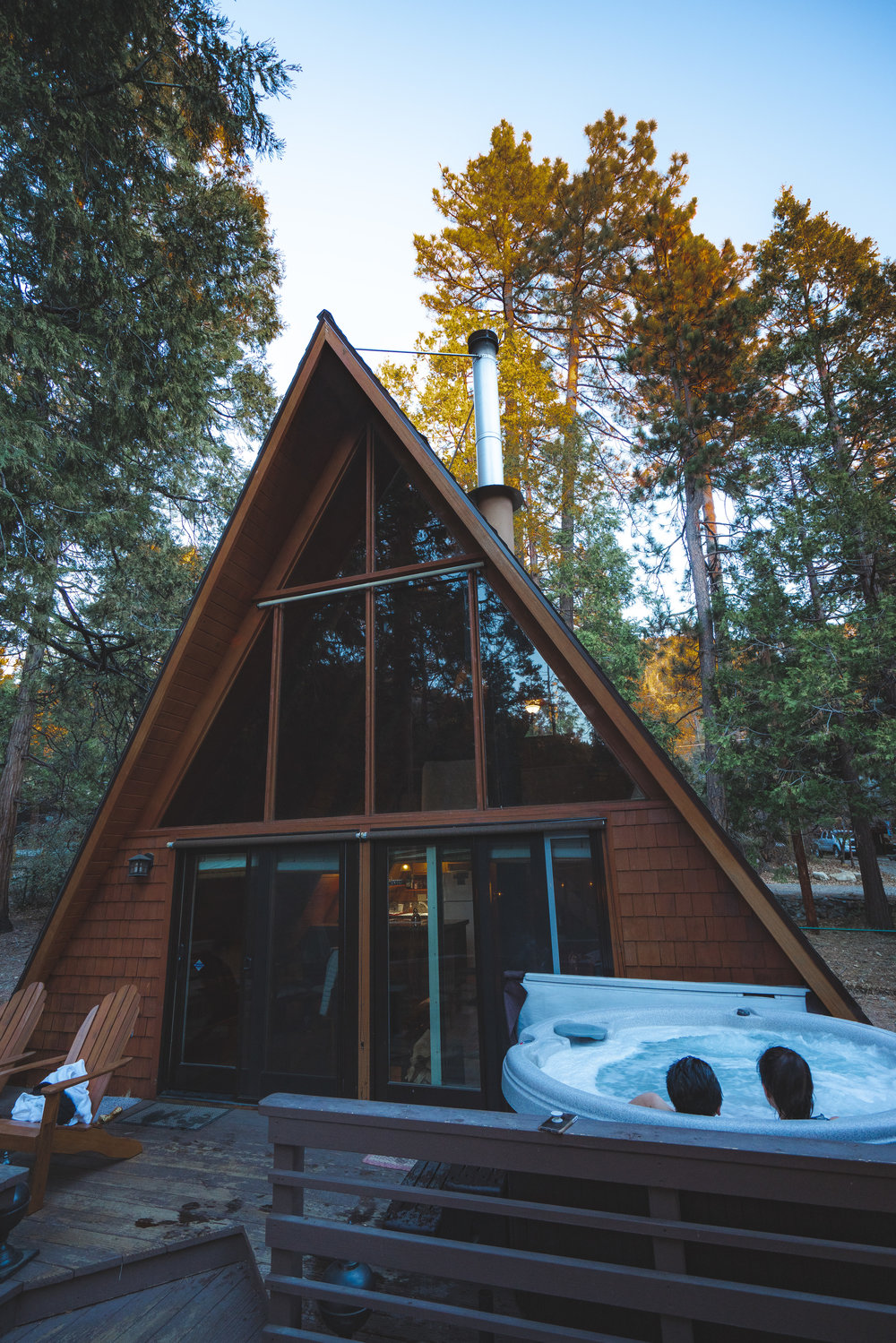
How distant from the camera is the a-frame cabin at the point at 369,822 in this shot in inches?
164

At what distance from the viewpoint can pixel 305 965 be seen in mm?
4855

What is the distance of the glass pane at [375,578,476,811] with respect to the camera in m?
4.83

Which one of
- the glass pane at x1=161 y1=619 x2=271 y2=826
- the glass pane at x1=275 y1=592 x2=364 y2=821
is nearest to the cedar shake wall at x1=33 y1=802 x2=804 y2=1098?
the glass pane at x1=275 y1=592 x2=364 y2=821

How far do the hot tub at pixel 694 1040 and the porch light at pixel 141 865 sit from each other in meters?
3.29

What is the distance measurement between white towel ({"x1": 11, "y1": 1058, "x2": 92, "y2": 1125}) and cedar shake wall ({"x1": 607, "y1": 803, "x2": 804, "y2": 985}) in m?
3.24

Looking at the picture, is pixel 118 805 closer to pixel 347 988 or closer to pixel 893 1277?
pixel 347 988

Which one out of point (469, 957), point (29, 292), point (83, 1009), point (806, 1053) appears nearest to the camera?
point (806, 1053)

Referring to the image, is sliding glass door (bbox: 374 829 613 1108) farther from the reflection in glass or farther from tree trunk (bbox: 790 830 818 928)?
tree trunk (bbox: 790 830 818 928)

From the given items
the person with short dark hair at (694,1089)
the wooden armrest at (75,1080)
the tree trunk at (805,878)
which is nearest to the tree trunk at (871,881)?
the tree trunk at (805,878)

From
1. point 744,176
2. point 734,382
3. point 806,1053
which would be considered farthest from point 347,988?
point 744,176

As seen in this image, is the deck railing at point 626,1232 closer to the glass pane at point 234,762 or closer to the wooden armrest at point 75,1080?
the wooden armrest at point 75,1080

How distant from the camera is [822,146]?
1052 centimetres

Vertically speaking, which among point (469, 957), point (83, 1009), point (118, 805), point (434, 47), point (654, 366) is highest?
point (434, 47)

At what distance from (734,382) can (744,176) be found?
4.02 m
